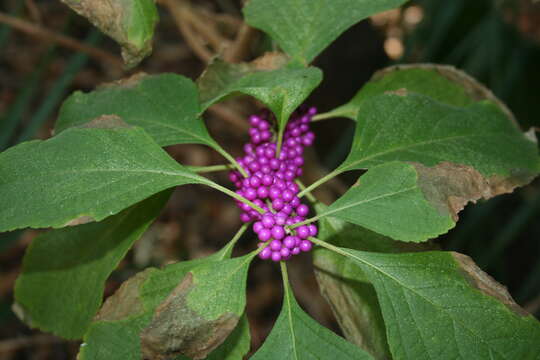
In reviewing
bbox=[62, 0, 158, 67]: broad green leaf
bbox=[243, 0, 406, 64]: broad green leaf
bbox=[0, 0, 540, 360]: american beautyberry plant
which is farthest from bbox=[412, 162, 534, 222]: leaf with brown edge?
bbox=[62, 0, 158, 67]: broad green leaf

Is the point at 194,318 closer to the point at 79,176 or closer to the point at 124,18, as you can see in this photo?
the point at 79,176

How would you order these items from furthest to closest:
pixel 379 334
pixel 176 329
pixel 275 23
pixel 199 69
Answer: pixel 199 69 → pixel 275 23 → pixel 379 334 → pixel 176 329

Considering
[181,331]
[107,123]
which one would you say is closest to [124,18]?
[107,123]

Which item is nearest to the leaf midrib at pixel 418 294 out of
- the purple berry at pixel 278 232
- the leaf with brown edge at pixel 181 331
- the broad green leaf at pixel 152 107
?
the purple berry at pixel 278 232

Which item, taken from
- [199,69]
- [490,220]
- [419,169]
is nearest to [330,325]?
[490,220]

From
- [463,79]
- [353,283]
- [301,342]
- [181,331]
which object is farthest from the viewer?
[463,79]

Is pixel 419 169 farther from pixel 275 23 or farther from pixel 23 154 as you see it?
pixel 23 154

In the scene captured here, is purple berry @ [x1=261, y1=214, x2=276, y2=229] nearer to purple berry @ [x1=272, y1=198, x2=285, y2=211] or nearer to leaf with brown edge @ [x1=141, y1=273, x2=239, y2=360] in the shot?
purple berry @ [x1=272, y1=198, x2=285, y2=211]
